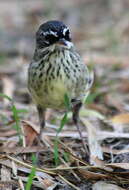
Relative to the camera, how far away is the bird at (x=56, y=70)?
15.9 feet

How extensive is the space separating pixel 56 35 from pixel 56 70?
370 millimetres

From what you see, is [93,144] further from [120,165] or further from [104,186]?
[104,186]

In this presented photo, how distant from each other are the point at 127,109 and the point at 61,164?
1.87 m

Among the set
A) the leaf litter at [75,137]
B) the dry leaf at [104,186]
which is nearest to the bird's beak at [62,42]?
the leaf litter at [75,137]

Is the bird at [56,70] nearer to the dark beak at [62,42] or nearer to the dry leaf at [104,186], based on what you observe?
the dark beak at [62,42]

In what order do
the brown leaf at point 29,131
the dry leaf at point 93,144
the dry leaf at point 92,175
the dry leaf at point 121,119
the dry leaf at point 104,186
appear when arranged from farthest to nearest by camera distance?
the dry leaf at point 121,119
the brown leaf at point 29,131
the dry leaf at point 93,144
the dry leaf at point 92,175
the dry leaf at point 104,186

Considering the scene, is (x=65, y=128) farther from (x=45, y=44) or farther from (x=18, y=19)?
(x=18, y=19)

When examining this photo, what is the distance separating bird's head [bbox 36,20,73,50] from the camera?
4789 millimetres

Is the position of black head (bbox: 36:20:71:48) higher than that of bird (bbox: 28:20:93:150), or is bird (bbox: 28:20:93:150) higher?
black head (bbox: 36:20:71:48)

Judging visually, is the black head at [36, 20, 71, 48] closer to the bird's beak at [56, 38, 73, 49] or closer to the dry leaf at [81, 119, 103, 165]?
the bird's beak at [56, 38, 73, 49]

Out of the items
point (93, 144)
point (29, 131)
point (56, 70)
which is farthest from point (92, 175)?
point (29, 131)

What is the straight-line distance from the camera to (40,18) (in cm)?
1124

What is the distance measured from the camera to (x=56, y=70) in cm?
502

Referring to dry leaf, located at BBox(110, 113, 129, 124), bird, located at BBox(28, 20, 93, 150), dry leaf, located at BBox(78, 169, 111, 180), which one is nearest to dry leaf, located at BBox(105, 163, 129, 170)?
dry leaf, located at BBox(78, 169, 111, 180)
